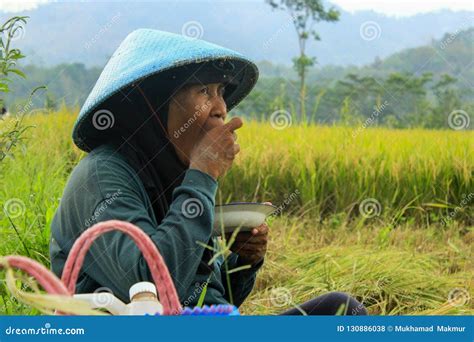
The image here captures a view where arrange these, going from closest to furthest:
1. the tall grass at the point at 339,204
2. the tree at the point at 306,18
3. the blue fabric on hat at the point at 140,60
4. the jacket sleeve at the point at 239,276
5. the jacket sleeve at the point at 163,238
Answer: the jacket sleeve at the point at 163,238, the blue fabric on hat at the point at 140,60, the jacket sleeve at the point at 239,276, the tall grass at the point at 339,204, the tree at the point at 306,18

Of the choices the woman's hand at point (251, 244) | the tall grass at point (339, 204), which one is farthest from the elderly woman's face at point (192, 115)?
the tall grass at point (339, 204)

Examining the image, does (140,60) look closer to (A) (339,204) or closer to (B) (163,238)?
(B) (163,238)

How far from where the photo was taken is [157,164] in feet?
5.95

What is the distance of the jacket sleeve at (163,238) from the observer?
1.47 metres

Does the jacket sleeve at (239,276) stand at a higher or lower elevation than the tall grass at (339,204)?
higher

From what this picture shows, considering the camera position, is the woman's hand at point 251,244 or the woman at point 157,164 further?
the woman's hand at point 251,244

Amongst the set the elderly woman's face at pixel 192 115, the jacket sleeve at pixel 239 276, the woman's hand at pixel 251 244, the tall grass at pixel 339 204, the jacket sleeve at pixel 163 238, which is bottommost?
the tall grass at pixel 339 204

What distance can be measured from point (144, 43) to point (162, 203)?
38 cm

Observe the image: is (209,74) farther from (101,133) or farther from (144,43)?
(101,133)

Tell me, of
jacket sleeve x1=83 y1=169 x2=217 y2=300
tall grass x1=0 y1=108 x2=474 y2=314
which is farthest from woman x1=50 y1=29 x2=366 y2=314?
tall grass x1=0 y1=108 x2=474 y2=314

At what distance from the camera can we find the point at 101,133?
6.07 feet

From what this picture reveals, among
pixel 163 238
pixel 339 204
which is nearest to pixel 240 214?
pixel 163 238

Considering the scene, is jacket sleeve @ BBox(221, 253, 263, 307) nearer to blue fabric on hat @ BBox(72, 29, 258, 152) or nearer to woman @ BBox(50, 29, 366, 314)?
woman @ BBox(50, 29, 366, 314)

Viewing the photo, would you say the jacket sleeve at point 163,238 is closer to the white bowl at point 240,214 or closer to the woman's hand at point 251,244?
the white bowl at point 240,214
